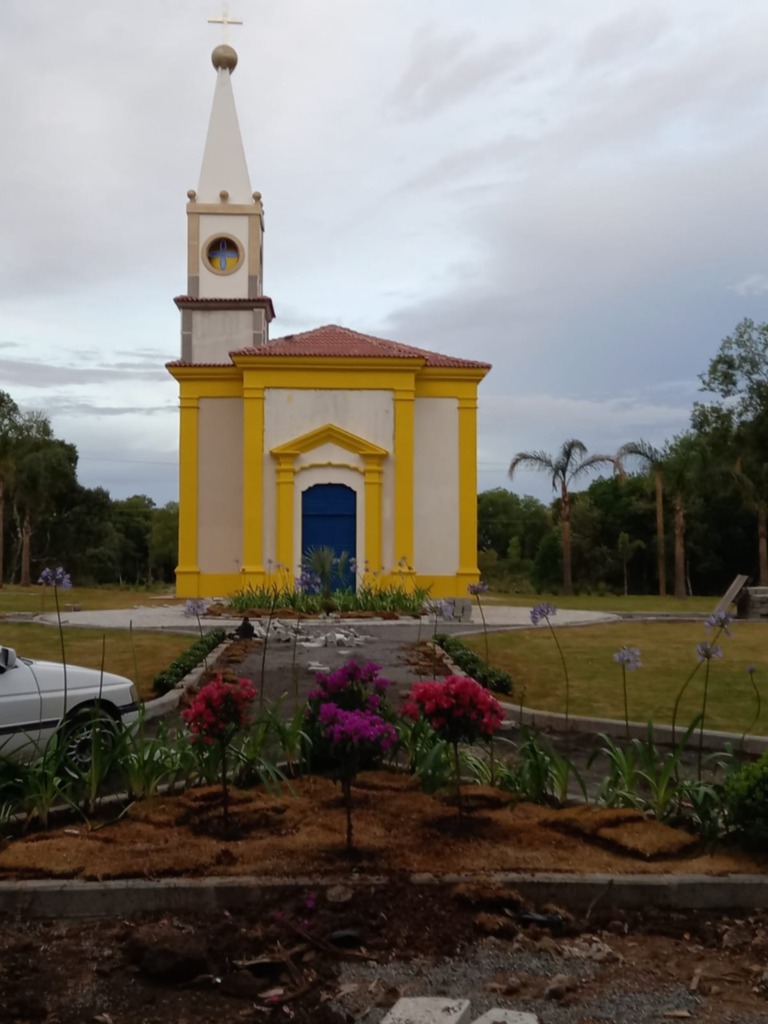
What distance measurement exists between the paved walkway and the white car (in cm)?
790

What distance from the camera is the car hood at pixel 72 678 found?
7.11 meters

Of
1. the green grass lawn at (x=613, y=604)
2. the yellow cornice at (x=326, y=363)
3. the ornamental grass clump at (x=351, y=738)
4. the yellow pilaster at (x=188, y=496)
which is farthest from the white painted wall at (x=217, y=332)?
the ornamental grass clump at (x=351, y=738)

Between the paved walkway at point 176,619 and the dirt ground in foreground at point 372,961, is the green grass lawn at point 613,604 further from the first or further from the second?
the dirt ground in foreground at point 372,961

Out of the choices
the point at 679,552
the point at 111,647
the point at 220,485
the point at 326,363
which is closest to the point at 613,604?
the point at 679,552

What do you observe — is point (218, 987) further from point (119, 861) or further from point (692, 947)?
point (692, 947)

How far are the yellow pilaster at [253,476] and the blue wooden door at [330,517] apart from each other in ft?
3.40

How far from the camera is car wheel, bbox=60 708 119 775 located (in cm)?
617

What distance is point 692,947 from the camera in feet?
13.6

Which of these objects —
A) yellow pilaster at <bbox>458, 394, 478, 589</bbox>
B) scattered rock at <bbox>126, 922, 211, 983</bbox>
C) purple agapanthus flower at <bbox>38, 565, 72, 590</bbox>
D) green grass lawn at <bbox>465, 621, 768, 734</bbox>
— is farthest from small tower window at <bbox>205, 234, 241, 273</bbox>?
scattered rock at <bbox>126, 922, 211, 983</bbox>

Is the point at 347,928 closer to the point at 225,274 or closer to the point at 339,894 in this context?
the point at 339,894

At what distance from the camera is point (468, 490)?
24344mm

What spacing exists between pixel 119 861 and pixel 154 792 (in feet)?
3.77

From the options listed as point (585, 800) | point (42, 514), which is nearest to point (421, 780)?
point (585, 800)

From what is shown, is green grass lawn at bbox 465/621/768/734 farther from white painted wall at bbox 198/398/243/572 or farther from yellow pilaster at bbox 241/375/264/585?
white painted wall at bbox 198/398/243/572
